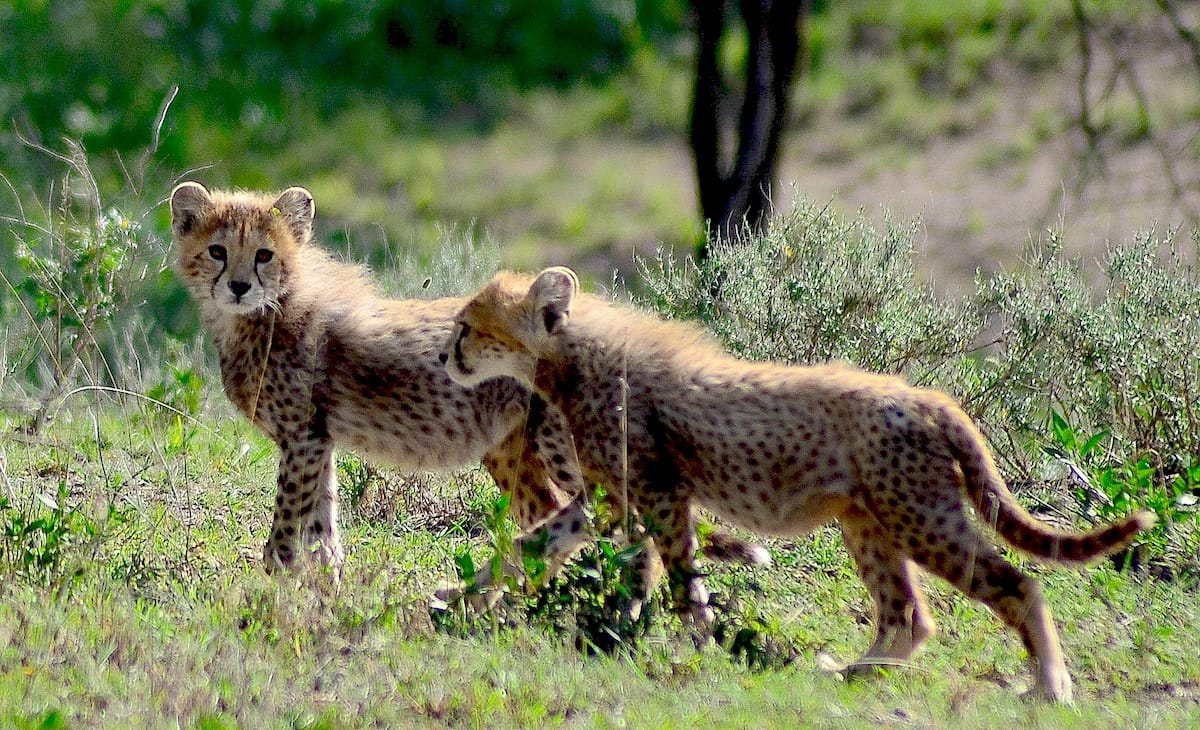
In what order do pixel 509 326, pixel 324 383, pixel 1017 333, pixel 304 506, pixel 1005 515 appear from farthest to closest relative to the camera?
pixel 1017 333 → pixel 324 383 → pixel 304 506 → pixel 509 326 → pixel 1005 515

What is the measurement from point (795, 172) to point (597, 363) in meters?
Result: 10.1

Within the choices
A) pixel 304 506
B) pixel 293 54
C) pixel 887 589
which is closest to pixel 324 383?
pixel 304 506

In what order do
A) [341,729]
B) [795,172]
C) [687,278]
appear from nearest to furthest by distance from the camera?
[341,729]
[687,278]
[795,172]

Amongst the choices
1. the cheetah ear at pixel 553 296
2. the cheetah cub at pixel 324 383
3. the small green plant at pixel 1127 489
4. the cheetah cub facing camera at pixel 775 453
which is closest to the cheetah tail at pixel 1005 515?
the cheetah cub facing camera at pixel 775 453

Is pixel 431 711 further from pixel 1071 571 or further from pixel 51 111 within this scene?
pixel 51 111

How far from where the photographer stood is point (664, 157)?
15.5 m

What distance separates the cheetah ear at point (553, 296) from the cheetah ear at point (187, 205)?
1.14 m

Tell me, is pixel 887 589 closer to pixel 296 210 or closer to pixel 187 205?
pixel 296 210

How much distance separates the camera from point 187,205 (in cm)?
490

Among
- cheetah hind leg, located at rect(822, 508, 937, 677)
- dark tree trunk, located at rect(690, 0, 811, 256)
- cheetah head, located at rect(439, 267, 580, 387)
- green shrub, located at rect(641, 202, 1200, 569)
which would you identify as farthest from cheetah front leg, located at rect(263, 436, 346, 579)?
dark tree trunk, located at rect(690, 0, 811, 256)

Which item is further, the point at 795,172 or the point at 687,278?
the point at 795,172

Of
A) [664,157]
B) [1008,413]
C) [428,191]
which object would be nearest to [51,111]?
[428,191]

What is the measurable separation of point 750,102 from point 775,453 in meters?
4.43

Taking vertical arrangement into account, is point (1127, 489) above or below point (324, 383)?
below
